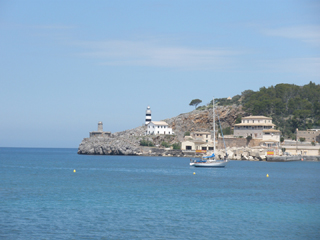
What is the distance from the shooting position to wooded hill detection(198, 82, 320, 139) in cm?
11088

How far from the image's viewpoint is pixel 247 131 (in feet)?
353

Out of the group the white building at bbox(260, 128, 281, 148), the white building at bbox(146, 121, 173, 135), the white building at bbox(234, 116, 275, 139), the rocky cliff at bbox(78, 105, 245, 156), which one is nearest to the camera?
the white building at bbox(260, 128, 281, 148)

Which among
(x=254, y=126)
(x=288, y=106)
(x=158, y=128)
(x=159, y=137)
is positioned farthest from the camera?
(x=158, y=128)

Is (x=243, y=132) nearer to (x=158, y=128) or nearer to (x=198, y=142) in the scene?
(x=198, y=142)

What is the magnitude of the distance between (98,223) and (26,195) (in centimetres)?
1298

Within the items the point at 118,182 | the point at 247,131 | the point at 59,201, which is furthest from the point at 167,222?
the point at 247,131

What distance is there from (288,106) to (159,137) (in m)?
35.6

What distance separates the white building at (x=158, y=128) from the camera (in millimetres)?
128125

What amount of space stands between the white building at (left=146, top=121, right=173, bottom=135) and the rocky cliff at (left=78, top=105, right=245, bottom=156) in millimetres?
2904

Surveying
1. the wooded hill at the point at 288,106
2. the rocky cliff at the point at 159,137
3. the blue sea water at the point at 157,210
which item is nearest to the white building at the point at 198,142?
the rocky cliff at the point at 159,137

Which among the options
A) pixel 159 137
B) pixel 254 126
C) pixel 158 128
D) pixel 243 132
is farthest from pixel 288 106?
pixel 158 128

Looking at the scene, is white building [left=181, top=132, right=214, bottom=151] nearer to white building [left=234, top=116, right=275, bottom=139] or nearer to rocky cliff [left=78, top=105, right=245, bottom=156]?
rocky cliff [left=78, top=105, right=245, bottom=156]

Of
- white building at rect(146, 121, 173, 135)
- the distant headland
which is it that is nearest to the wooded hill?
the distant headland

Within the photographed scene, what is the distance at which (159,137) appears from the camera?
12244 centimetres
